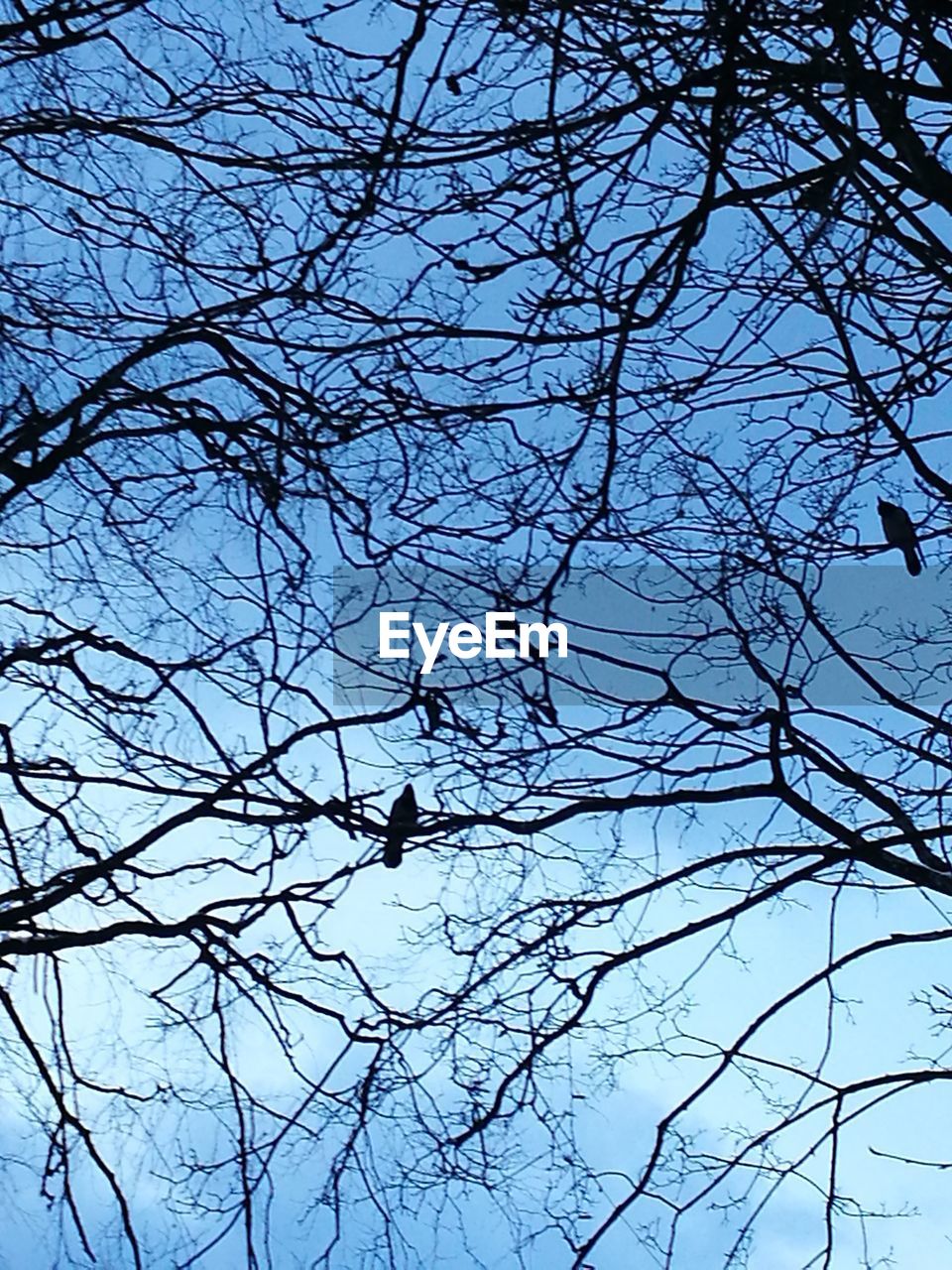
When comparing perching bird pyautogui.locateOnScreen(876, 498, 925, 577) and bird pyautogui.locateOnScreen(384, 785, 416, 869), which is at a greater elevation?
perching bird pyautogui.locateOnScreen(876, 498, 925, 577)

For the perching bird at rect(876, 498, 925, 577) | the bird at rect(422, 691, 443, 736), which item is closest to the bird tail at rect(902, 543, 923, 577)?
the perching bird at rect(876, 498, 925, 577)

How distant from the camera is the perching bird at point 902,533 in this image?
406cm

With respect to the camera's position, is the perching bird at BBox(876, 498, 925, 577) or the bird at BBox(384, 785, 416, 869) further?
the perching bird at BBox(876, 498, 925, 577)

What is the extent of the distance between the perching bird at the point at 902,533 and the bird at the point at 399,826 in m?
Result: 1.58

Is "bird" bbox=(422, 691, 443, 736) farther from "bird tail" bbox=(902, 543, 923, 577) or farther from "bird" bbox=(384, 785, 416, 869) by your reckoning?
"bird tail" bbox=(902, 543, 923, 577)

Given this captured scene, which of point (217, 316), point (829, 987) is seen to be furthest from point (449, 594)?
point (829, 987)

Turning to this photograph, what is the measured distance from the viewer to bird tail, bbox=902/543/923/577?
13.4 feet

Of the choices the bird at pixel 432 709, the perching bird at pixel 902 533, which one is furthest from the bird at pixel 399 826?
the perching bird at pixel 902 533

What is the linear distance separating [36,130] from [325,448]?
1124 millimetres

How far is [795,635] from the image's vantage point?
13.5ft

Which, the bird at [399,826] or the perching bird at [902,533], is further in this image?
the perching bird at [902,533]

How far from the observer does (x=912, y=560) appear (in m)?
4.12

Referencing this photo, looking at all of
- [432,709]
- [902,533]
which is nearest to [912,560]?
[902,533]

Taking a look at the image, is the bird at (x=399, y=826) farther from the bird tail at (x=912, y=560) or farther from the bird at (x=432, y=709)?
the bird tail at (x=912, y=560)
